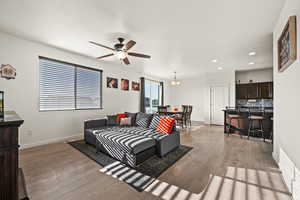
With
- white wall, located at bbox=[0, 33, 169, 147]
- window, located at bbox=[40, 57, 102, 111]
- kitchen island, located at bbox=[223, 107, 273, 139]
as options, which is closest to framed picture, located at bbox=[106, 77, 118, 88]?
window, located at bbox=[40, 57, 102, 111]

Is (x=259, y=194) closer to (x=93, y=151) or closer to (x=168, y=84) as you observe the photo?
(x=93, y=151)

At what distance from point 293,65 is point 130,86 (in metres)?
5.26

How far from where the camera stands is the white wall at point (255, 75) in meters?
6.10

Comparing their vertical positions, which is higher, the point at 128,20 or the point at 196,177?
the point at 128,20

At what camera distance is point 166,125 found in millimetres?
3213

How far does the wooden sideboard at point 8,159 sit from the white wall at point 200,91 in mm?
7324

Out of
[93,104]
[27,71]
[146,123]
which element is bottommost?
[146,123]

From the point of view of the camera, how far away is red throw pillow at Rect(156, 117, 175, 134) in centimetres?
317

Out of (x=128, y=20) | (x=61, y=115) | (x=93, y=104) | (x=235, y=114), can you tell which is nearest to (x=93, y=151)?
(x=61, y=115)

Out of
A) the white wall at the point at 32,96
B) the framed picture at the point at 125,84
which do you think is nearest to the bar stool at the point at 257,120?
the framed picture at the point at 125,84

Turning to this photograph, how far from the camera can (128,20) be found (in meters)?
2.47

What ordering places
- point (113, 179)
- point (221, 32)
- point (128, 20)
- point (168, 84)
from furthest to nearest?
point (168, 84) < point (221, 32) < point (128, 20) < point (113, 179)

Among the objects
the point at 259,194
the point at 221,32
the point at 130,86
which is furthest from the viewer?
the point at 130,86

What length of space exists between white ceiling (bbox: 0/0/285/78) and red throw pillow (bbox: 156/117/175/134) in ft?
6.38
